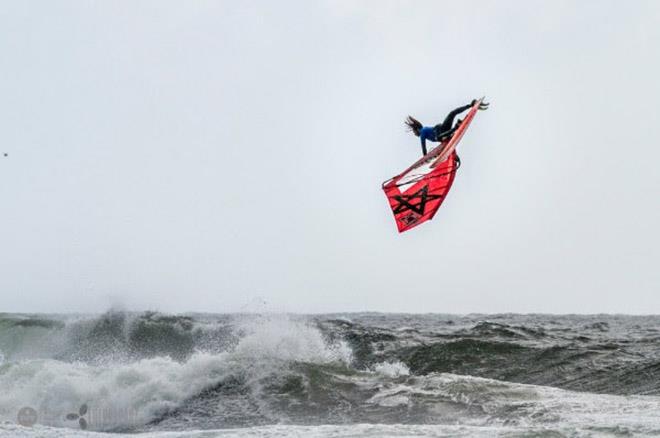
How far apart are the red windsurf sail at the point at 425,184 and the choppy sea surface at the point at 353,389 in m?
2.06

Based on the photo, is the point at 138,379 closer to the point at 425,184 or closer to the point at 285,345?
the point at 285,345

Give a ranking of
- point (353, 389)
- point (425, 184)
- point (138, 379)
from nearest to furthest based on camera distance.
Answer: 1. point (425, 184)
2. point (353, 389)
3. point (138, 379)

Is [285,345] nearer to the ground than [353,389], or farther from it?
farther from it

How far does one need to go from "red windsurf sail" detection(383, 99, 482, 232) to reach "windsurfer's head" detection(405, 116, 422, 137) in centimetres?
31

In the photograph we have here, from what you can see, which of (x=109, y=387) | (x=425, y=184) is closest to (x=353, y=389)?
(x=425, y=184)

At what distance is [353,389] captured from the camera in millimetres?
9289

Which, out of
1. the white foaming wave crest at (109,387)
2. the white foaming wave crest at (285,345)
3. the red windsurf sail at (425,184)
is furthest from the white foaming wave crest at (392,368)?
the red windsurf sail at (425,184)

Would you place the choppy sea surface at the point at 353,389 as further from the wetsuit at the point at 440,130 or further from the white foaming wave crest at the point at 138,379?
the wetsuit at the point at 440,130

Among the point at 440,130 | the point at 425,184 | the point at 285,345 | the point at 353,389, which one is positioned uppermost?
the point at 440,130

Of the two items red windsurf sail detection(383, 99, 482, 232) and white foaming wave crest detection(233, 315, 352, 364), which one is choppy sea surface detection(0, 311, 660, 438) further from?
red windsurf sail detection(383, 99, 482, 232)

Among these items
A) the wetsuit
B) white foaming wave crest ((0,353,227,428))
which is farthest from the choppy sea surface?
the wetsuit

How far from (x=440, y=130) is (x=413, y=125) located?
31 cm

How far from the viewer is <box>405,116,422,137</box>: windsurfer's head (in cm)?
877

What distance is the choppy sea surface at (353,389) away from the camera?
7.14 metres
